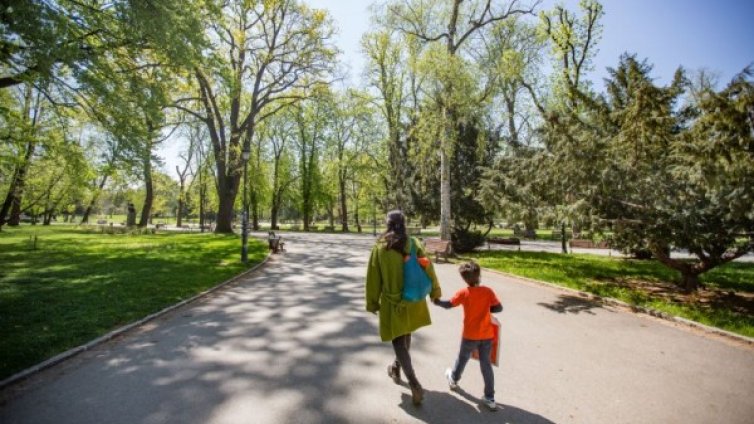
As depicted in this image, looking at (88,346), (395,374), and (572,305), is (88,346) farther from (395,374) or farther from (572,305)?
(572,305)

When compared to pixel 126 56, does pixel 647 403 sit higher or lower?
lower

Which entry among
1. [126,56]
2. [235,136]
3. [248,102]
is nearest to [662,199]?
[126,56]

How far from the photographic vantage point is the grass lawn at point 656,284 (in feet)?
24.7

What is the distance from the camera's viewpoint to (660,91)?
8414 millimetres

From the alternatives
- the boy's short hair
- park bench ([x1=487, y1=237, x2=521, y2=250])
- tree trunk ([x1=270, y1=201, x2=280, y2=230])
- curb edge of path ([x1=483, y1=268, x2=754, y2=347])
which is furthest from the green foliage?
tree trunk ([x1=270, y1=201, x2=280, y2=230])

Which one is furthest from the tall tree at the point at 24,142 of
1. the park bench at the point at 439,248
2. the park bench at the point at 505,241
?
the park bench at the point at 505,241

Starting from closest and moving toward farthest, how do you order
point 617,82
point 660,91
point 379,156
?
point 660,91 → point 617,82 → point 379,156

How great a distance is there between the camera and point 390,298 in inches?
155

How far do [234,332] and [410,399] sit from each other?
3.59m

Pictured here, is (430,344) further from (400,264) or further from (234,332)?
(234,332)

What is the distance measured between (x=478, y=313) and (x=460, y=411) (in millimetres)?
976

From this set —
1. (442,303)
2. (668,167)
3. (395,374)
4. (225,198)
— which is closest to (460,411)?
(395,374)

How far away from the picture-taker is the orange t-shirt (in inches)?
159

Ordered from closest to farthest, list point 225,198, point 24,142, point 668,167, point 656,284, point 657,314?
point 657,314 → point 668,167 → point 656,284 → point 24,142 → point 225,198
